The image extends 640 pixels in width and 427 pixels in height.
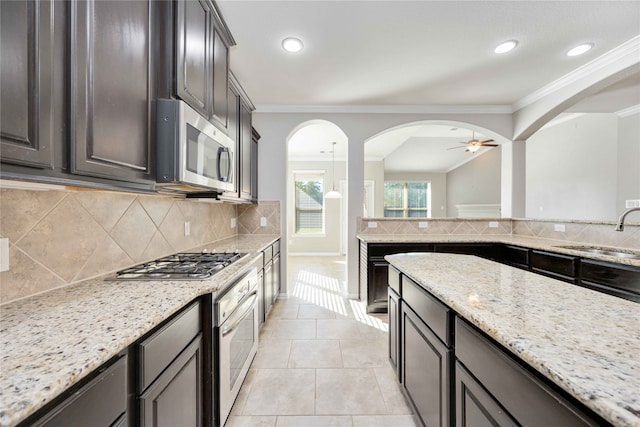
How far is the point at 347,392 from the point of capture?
1742mm

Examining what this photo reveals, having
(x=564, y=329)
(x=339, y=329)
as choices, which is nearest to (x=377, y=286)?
(x=339, y=329)

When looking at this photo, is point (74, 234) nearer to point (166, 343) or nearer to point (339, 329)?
point (166, 343)

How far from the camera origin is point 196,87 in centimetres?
142

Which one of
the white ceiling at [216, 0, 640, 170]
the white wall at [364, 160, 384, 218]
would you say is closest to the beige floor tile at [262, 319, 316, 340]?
the white ceiling at [216, 0, 640, 170]

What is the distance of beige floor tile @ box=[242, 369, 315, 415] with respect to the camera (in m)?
1.59

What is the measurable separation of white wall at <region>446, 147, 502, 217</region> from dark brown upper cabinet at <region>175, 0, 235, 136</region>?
327 inches

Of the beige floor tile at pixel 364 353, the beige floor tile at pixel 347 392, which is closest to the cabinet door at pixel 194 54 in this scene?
the beige floor tile at pixel 347 392

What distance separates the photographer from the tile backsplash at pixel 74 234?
0.94 m

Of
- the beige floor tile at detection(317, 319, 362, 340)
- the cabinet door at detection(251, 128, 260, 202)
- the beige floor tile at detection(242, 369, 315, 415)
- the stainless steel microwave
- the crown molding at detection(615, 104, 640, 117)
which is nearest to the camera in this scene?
the stainless steel microwave

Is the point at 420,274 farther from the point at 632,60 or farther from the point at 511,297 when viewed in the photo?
the point at 632,60

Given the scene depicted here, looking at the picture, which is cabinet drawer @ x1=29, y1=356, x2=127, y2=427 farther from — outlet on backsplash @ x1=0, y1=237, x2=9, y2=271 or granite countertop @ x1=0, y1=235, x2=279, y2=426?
outlet on backsplash @ x1=0, y1=237, x2=9, y2=271

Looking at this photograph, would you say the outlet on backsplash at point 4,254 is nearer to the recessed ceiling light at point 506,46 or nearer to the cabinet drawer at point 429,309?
the cabinet drawer at point 429,309

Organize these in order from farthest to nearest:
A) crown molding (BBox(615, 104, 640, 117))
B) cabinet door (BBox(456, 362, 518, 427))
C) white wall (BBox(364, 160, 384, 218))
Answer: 1. white wall (BBox(364, 160, 384, 218))
2. crown molding (BBox(615, 104, 640, 117))
3. cabinet door (BBox(456, 362, 518, 427))

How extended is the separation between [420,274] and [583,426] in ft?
2.79
